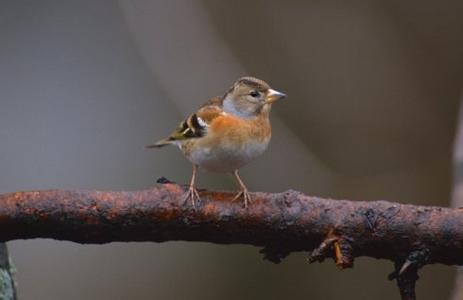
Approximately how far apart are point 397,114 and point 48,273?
1.88 meters

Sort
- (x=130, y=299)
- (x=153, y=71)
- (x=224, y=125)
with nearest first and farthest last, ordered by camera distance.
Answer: (x=224, y=125)
(x=153, y=71)
(x=130, y=299)

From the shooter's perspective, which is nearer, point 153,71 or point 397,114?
point 153,71

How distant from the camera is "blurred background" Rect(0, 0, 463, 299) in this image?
3.91 metres

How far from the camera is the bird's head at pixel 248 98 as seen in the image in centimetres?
241

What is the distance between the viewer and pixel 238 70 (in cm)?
382

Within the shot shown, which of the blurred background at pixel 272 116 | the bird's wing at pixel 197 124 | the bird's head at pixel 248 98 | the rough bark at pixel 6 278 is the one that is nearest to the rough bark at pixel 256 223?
Answer: the rough bark at pixel 6 278

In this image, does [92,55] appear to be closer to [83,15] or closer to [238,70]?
[83,15]

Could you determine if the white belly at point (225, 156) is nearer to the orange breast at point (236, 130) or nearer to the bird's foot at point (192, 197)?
the orange breast at point (236, 130)

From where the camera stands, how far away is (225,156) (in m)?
2.24

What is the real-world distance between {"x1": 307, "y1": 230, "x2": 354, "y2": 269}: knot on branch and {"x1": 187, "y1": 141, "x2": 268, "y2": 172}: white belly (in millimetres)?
654

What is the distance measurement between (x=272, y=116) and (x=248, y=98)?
1.38m

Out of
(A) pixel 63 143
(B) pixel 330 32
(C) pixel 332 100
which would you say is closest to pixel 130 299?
(A) pixel 63 143

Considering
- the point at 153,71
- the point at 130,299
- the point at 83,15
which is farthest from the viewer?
the point at 83,15

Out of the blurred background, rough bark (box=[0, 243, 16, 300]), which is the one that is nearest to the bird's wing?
rough bark (box=[0, 243, 16, 300])
